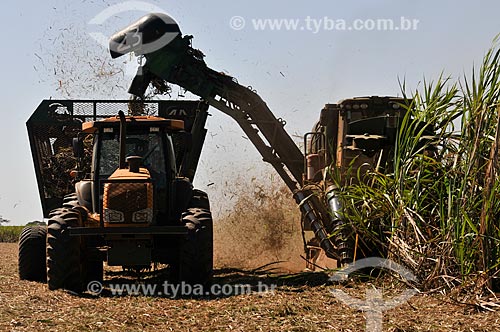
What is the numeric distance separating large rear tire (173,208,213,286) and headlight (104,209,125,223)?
27.8 inches

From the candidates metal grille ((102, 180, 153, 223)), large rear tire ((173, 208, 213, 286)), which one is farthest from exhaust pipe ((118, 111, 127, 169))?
large rear tire ((173, 208, 213, 286))

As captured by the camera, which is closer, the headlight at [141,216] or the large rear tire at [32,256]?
the headlight at [141,216]

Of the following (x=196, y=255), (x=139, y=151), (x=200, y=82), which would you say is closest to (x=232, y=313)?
(x=196, y=255)

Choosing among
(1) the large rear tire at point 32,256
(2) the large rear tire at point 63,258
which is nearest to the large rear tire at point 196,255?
(2) the large rear tire at point 63,258

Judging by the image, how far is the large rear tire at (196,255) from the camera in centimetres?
→ 856

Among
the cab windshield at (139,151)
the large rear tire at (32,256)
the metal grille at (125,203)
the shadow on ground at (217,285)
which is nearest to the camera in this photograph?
the shadow on ground at (217,285)

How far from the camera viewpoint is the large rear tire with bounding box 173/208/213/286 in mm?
8562

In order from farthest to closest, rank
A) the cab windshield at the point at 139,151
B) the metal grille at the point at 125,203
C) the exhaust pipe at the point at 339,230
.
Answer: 1. the cab windshield at the point at 139,151
2. the exhaust pipe at the point at 339,230
3. the metal grille at the point at 125,203

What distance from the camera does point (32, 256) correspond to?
10062 millimetres

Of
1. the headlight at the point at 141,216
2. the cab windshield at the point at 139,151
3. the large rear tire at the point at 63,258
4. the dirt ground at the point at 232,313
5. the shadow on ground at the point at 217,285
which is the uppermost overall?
the cab windshield at the point at 139,151

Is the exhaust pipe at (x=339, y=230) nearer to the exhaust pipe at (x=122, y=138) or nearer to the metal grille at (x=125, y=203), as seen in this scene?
the metal grille at (x=125, y=203)

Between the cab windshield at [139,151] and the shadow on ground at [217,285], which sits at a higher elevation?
the cab windshield at [139,151]

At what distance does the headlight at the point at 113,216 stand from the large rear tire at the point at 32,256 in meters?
1.87

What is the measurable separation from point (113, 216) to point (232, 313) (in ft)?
7.84
